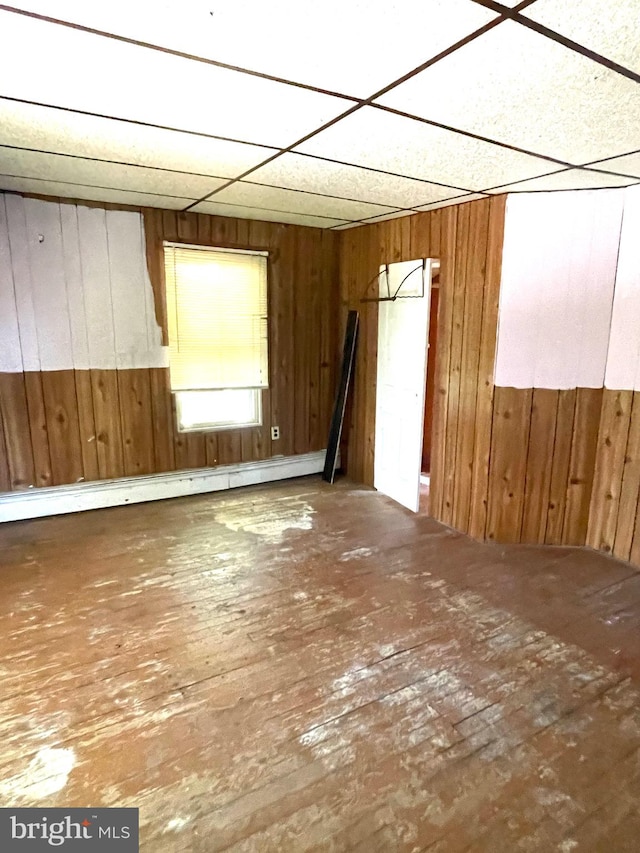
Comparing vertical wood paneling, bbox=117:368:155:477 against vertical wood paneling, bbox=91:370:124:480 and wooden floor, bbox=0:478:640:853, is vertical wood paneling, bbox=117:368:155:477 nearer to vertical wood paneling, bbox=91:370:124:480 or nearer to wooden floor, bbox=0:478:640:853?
vertical wood paneling, bbox=91:370:124:480

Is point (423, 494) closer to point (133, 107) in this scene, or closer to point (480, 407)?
point (480, 407)

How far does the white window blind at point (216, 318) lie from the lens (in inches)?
163

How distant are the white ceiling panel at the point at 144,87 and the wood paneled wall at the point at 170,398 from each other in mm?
1985

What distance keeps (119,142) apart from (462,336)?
243cm

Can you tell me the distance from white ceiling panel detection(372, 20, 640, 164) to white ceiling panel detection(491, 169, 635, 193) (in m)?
0.43

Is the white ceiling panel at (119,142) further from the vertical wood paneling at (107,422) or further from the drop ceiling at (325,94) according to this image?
the vertical wood paneling at (107,422)

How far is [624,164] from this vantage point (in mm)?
2557

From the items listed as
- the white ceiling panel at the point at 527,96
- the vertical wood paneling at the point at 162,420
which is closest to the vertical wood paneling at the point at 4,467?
the vertical wood paneling at the point at 162,420

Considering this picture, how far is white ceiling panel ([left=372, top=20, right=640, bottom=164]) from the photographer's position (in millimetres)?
1526

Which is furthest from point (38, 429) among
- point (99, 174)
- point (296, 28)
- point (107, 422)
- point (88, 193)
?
point (296, 28)

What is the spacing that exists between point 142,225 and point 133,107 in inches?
80.2

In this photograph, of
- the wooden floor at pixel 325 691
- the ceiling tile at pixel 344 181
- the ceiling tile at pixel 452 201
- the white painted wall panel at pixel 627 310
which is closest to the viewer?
the wooden floor at pixel 325 691

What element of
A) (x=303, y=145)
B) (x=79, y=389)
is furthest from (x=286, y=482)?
(x=303, y=145)
